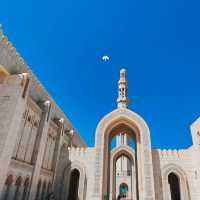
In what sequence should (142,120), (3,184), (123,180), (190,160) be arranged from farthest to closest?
(123,180) → (142,120) → (190,160) → (3,184)

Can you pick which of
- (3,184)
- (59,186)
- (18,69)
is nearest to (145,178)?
(59,186)

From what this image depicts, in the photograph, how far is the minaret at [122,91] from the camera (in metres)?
23.9

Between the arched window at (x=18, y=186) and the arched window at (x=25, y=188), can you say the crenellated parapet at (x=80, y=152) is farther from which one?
the arched window at (x=18, y=186)

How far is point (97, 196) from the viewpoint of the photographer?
15281 mm

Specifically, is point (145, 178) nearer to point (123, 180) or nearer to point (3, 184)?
point (3, 184)

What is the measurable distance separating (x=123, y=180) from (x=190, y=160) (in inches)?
1152

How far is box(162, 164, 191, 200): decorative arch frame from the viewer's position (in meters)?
16.1

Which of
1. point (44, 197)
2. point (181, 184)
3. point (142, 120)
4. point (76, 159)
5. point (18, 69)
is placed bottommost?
point (44, 197)

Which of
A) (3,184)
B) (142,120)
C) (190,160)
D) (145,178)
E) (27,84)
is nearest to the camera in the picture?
(3,184)

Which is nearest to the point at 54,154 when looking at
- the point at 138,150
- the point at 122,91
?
the point at 138,150

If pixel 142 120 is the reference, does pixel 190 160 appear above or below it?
below

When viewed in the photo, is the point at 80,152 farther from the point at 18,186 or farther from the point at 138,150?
the point at 18,186

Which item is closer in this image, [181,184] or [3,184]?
[3,184]

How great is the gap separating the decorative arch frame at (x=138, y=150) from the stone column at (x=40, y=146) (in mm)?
5311
